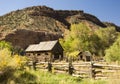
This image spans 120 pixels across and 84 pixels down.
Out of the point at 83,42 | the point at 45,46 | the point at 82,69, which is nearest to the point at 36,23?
the point at 83,42

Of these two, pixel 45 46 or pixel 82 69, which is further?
pixel 45 46

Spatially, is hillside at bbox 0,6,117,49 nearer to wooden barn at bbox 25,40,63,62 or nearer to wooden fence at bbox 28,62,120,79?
wooden barn at bbox 25,40,63,62

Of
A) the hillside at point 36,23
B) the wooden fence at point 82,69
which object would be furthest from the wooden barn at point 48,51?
the hillside at point 36,23

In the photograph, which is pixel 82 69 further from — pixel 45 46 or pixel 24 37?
pixel 24 37

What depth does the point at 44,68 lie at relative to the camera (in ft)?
84.8

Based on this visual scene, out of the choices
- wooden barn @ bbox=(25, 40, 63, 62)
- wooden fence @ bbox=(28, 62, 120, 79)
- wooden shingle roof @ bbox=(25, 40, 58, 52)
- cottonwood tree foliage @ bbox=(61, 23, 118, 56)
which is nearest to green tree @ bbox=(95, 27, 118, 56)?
cottonwood tree foliage @ bbox=(61, 23, 118, 56)

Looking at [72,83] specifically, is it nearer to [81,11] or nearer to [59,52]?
[59,52]

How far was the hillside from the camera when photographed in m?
89.4

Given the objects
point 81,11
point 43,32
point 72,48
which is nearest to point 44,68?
point 72,48

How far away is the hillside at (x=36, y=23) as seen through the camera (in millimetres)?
89425

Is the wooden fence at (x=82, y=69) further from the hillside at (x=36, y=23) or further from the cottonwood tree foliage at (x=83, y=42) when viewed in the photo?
the hillside at (x=36, y=23)

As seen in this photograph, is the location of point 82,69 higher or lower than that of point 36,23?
lower

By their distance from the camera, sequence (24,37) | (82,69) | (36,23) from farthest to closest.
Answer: (36,23) → (24,37) → (82,69)

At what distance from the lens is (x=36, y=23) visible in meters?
115
